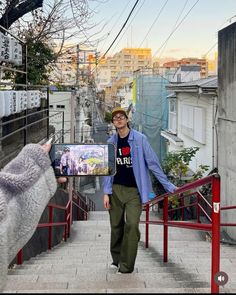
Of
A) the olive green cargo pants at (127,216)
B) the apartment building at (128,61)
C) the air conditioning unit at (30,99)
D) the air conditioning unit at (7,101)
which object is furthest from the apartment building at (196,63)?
the olive green cargo pants at (127,216)

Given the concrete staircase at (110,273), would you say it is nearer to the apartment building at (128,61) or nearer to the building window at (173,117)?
the building window at (173,117)

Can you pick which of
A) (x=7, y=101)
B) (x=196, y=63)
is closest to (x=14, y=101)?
(x=7, y=101)

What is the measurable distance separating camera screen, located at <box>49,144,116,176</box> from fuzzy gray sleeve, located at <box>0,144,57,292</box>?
69cm

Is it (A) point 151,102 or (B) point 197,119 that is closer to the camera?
(B) point 197,119

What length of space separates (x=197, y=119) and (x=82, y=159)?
14239mm

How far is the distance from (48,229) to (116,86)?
5159 centimetres

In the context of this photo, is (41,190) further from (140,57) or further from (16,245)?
(140,57)

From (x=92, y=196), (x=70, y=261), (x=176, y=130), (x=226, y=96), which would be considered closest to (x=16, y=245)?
(x=70, y=261)

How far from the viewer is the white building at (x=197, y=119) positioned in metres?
14.2

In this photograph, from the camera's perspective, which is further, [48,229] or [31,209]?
[48,229]

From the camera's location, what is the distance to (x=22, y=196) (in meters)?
1.62

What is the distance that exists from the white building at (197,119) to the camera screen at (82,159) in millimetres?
10409

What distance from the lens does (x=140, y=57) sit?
219 ft

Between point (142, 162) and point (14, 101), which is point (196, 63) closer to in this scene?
point (14, 101)
